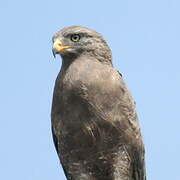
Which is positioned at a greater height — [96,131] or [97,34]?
[97,34]

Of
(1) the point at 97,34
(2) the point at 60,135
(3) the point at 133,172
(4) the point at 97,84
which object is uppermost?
(1) the point at 97,34

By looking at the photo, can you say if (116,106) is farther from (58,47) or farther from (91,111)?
(58,47)

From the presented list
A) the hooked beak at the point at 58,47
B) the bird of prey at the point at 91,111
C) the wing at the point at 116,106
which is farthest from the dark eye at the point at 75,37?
the wing at the point at 116,106

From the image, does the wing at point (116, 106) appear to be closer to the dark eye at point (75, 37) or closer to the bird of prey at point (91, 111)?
→ the bird of prey at point (91, 111)

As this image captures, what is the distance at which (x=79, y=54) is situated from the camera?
7.39 m

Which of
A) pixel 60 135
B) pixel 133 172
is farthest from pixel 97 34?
pixel 133 172

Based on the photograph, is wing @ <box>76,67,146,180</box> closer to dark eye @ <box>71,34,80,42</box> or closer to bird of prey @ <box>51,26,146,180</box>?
bird of prey @ <box>51,26,146,180</box>

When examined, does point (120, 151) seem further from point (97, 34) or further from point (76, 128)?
point (97, 34)

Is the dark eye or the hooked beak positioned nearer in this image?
the hooked beak

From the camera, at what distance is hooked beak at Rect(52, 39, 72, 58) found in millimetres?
7223

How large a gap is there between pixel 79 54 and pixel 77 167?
1.49 meters

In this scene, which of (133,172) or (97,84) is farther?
(133,172)

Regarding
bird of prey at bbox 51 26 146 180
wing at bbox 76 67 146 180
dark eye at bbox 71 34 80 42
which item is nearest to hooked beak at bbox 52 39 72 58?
bird of prey at bbox 51 26 146 180

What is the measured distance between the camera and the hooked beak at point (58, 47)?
7223mm
